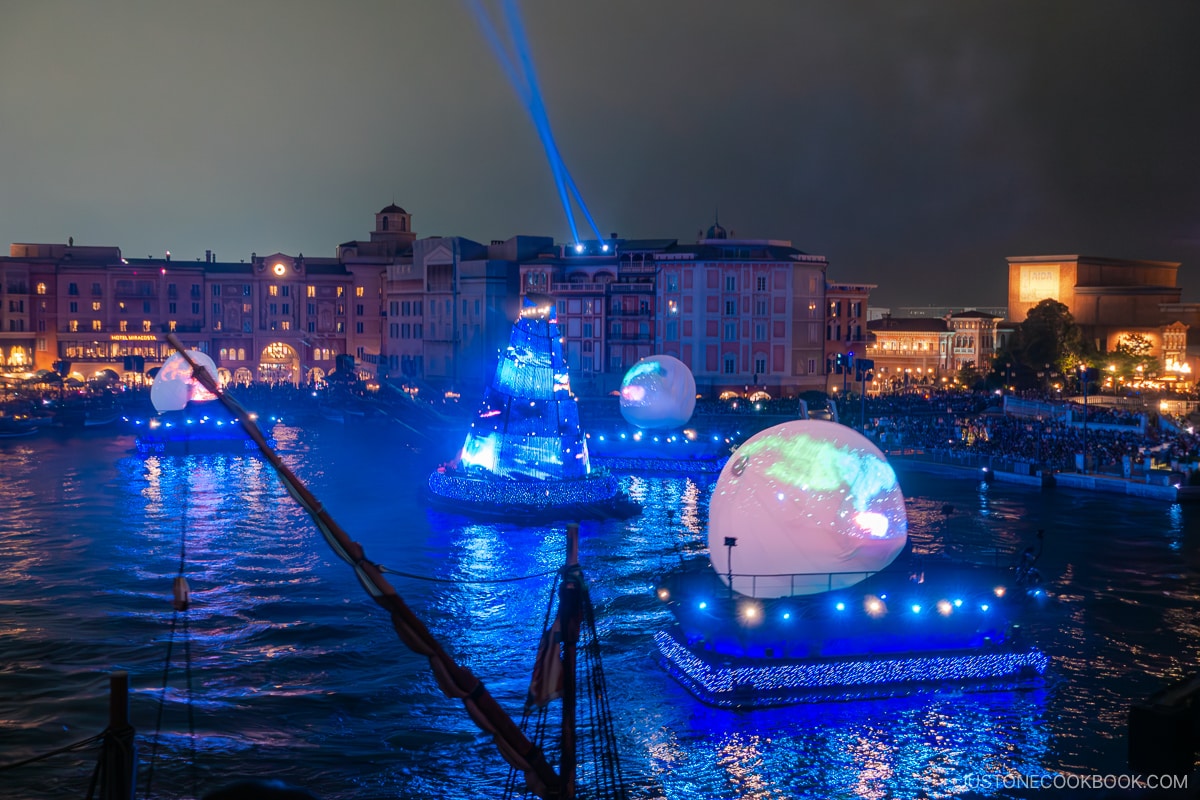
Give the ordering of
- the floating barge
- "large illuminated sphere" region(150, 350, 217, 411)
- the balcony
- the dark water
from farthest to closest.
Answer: the balcony → "large illuminated sphere" region(150, 350, 217, 411) → the floating barge → the dark water

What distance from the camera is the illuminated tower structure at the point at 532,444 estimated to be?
1178 inches

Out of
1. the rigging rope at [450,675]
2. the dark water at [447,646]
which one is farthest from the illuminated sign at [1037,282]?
the rigging rope at [450,675]

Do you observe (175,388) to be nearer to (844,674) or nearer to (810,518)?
(810,518)

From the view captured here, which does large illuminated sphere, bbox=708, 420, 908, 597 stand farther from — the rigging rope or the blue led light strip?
the rigging rope

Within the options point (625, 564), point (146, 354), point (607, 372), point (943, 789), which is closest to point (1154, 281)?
point (607, 372)

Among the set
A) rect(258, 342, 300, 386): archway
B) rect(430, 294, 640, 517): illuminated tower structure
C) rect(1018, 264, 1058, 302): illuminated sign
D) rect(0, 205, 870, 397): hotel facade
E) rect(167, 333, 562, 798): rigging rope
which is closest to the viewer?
rect(167, 333, 562, 798): rigging rope

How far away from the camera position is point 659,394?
40750mm

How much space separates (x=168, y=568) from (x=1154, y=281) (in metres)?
97.5

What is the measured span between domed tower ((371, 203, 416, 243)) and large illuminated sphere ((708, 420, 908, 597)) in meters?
71.9

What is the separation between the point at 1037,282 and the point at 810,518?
8529 cm

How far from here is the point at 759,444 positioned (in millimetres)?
18031

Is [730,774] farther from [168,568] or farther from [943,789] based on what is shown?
[168,568]

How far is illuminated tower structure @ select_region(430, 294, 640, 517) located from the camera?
29.9m

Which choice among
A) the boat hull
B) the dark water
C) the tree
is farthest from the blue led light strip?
the tree
